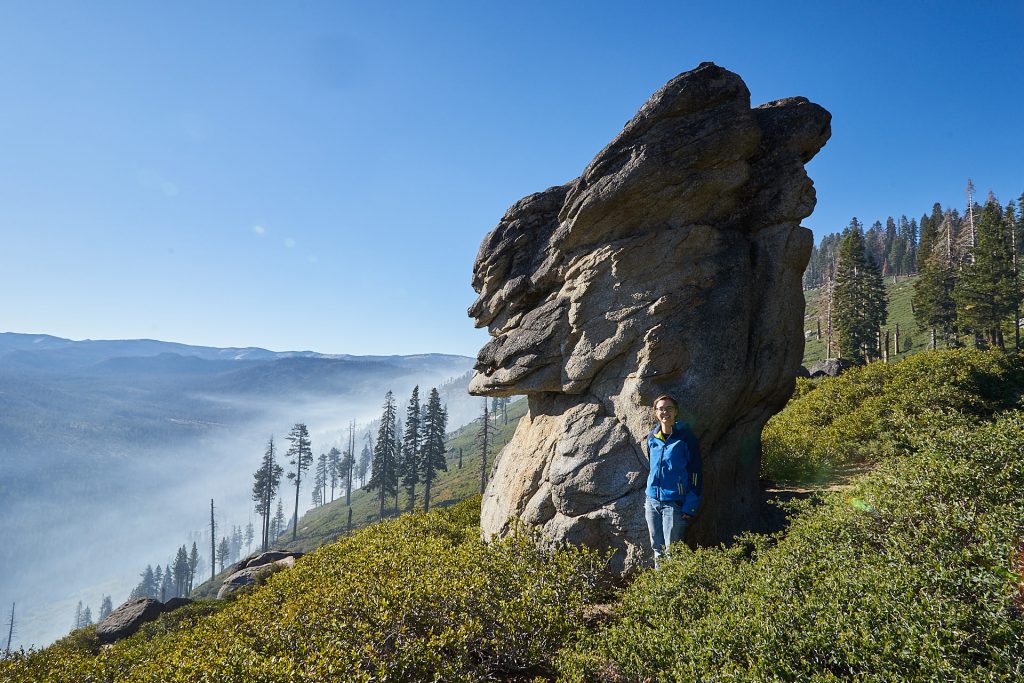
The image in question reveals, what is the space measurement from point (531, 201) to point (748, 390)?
8.77m

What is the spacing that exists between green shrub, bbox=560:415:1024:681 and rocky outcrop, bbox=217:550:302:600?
31.4 metres

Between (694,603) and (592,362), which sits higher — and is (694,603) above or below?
below

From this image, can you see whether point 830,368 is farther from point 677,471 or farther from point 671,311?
point 677,471

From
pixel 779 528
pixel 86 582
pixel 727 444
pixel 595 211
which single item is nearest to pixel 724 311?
pixel 727 444

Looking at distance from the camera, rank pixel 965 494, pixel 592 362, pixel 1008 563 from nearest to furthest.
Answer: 1. pixel 1008 563
2. pixel 965 494
3. pixel 592 362

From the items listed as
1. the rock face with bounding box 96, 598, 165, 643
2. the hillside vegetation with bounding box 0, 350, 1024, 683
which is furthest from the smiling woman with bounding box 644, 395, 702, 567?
the rock face with bounding box 96, 598, 165, 643

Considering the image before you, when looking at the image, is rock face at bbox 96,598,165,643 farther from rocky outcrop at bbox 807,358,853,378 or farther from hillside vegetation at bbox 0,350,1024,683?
rocky outcrop at bbox 807,358,853,378

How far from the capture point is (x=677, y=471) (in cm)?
925

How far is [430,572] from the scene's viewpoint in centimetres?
986

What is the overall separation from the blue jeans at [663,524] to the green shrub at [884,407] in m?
8.60

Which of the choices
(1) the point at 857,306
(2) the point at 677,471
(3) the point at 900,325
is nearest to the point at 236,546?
(1) the point at 857,306

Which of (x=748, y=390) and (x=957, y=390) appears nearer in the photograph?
(x=748, y=390)

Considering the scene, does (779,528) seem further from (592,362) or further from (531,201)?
(531,201)

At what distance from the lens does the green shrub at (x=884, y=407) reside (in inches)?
642
